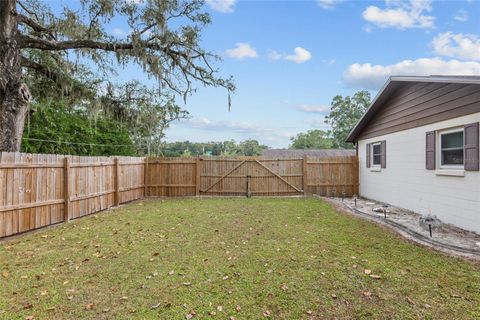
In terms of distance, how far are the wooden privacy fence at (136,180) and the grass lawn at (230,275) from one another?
773mm

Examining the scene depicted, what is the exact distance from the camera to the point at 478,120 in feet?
17.0

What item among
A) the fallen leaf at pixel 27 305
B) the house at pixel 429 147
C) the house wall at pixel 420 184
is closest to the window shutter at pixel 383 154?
the house at pixel 429 147

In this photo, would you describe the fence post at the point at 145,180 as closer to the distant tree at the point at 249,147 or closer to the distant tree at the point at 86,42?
the distant tree at the point at 86,42

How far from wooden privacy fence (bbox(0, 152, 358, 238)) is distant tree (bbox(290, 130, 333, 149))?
30.2m

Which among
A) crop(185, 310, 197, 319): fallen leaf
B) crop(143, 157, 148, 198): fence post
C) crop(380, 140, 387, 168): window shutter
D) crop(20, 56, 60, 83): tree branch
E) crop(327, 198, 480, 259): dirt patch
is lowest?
crop(185, 310, 197, 319): fallen leaf

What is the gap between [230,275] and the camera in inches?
138

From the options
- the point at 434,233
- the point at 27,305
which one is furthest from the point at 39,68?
the point at 434,233

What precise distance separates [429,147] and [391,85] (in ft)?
7.72

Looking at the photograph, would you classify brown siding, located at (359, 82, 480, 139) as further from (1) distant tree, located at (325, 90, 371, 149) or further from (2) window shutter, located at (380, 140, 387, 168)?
(1) distant tree, located at (325, 90, 371, 149)

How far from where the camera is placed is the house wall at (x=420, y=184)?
5.43 metres

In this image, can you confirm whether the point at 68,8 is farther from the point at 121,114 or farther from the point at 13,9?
the point at 121,114

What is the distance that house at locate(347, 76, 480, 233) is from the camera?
540 cm

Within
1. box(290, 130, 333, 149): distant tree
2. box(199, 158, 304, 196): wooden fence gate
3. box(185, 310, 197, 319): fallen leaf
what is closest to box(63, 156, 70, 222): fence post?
box(185, 310, 197, 319): fallen leaf

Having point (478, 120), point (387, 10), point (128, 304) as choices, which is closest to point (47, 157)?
point (128, 304)
